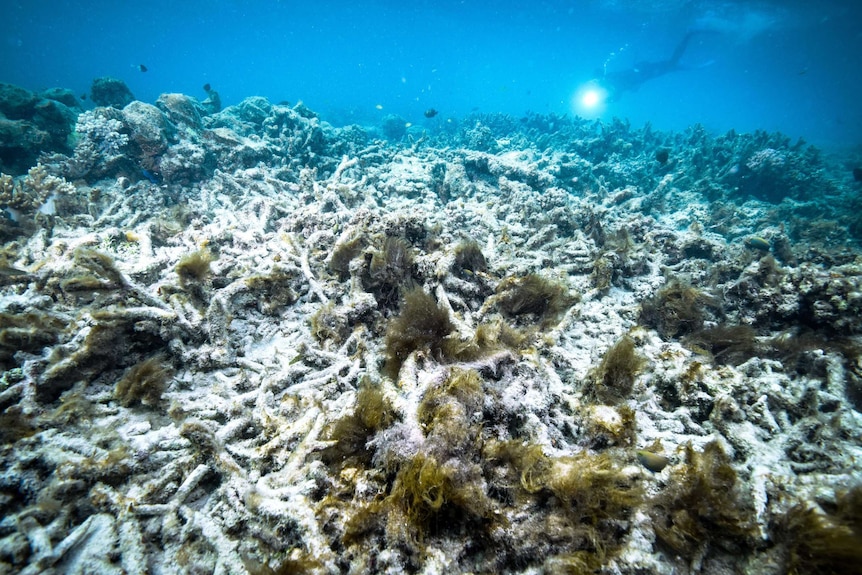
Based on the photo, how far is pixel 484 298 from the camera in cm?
459

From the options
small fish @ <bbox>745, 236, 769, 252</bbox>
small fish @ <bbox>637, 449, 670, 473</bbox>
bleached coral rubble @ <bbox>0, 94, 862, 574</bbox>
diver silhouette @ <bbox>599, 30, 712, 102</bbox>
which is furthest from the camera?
diver silhouette @ <bbox>599, 30, 712, 102</bbox>

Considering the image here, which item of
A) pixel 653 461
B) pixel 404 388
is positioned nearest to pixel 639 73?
pixel 653 461

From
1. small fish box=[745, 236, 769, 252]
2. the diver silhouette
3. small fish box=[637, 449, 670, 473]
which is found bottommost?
small fish box=[637, 449, 670, 473]

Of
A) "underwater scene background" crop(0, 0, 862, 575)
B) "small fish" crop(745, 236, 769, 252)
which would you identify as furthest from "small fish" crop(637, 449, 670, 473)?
"small fish" crop(745, 236, 769, 252)

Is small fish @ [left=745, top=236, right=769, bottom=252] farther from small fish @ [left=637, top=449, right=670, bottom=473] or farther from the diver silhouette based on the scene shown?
the diver silhouette

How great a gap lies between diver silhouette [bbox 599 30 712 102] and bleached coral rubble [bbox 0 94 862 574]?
42.1 m

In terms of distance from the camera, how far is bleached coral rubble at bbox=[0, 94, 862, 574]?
1.87 metres

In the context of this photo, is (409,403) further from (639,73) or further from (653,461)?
(639,73)

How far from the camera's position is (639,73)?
37500 mm

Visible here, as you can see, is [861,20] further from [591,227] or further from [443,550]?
[443,550]

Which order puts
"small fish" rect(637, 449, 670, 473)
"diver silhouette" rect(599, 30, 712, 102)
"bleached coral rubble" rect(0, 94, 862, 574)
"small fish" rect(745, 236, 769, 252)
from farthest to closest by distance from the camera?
1. "diver silhouette" rect(599, 30, 712, 102)
2. "small fish" rect(745, 236, 769, 252)
3. "small fish" rect(637, 449, 670, 473)
4. "bleached coral rubble" rect(0, 94, 862, 574)

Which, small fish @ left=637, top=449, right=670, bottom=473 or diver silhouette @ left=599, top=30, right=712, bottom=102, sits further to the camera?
diver silhouette @ left=599, top=30, right=712, bottom=102

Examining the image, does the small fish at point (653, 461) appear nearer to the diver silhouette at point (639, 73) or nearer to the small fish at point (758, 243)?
the small fish at point (758, 243)

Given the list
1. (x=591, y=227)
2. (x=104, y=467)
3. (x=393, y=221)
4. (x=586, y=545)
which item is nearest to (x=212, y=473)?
(x=104, y=467)
